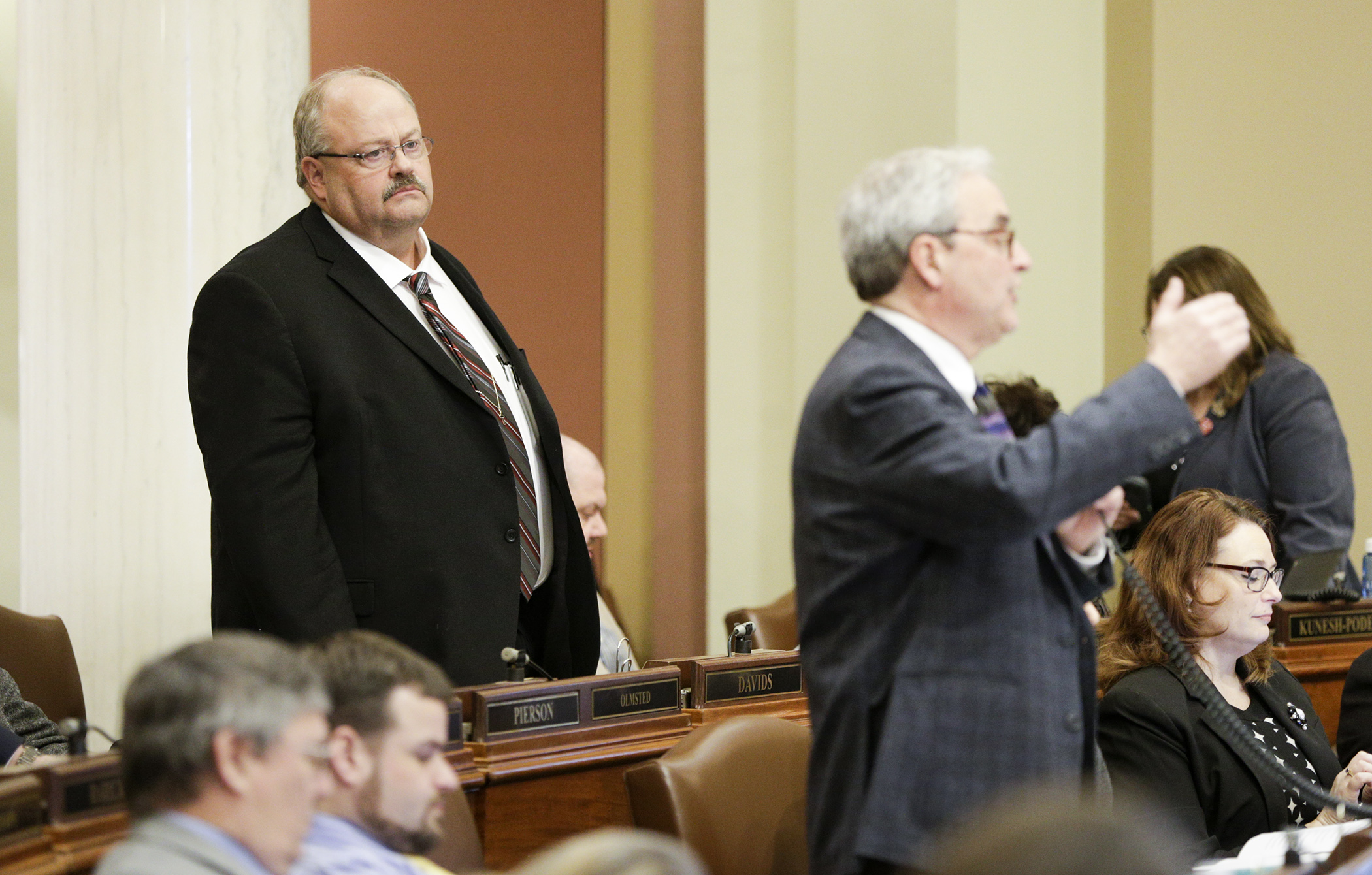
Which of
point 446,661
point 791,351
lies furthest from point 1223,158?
point 446,661

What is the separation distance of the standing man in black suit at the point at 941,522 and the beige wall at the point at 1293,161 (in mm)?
3873

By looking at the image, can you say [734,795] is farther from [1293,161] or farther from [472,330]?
[1293,161]

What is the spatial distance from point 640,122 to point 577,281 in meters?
0.61

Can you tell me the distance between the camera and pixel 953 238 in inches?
76.6

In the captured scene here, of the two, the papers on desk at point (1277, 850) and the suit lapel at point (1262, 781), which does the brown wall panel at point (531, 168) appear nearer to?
the suit lapel at point (1262, 781)

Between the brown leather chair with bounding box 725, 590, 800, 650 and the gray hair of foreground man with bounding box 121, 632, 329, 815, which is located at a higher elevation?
the gray hair of foreground man with bounding box 121, 632, 329, 815

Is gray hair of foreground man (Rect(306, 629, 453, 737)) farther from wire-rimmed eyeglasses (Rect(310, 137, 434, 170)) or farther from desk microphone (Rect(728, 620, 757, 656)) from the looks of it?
wire-rimmed eyeglasses (Rect(310, 137, 434, 170))

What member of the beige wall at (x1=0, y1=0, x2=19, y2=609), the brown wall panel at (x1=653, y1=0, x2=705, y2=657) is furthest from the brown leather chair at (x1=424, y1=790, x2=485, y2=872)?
the brown wall panel at (x1=653, y1=0, x2=705, y2=657)

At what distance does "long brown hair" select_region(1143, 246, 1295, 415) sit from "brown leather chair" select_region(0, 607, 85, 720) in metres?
2.86

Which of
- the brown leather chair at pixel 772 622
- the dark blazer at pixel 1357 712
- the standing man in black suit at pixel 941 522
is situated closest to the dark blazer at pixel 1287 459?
the dark blazer at pixel 1357 712

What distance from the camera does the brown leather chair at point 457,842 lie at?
215 cm

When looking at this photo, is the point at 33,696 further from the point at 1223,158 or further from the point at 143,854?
the point at 1223,158

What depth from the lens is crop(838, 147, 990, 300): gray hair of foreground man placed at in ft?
6.40

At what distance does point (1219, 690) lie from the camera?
3.02 meters
